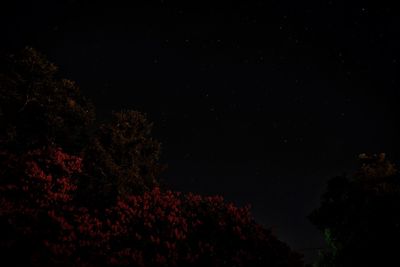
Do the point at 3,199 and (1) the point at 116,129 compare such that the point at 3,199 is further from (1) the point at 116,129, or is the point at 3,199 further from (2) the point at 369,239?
(2) the point at 369,239

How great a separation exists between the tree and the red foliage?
30.8 ft

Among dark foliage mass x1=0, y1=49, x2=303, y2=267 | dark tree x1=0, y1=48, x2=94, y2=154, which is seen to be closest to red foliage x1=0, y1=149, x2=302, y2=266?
dark foliage mass x1=0, y1=49, x2=303, y2=267

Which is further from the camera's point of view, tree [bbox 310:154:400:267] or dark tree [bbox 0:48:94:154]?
dark tree [bbox 0:48:94:154]

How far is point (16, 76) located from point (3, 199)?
922 cm

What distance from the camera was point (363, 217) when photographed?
73.7 feet

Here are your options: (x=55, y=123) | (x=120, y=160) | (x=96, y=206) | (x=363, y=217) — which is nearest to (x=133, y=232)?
(x=96, y=206)

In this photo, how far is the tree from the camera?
2039 cm

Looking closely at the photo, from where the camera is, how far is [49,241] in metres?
13.6

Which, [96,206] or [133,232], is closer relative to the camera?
[133,232]

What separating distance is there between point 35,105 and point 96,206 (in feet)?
28.2

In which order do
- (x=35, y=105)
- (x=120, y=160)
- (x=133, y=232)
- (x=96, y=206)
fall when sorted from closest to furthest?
(x=133, y=232)
(x=96, y=206)
(x=120, y=160)
(x=35, y=105)

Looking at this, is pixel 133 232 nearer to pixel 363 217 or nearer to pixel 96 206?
pixel 96 206

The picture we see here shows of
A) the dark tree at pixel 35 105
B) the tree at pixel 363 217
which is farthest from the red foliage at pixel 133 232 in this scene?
the tree at pixel 363 217

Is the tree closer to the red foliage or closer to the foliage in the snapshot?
the red foliage
